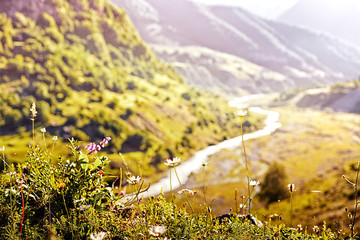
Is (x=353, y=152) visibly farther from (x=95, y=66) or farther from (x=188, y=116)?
(x=95, y=66)

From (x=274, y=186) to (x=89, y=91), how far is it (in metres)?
31.4

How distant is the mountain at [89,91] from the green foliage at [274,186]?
967 centimetres

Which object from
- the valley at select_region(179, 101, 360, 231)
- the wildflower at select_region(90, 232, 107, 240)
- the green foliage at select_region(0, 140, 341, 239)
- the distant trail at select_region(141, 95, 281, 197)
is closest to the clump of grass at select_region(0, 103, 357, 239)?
the green foliage at select_region(0, 140, 341, 239)

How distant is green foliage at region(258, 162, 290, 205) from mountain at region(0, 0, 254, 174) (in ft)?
31.7

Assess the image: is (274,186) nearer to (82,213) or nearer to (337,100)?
(82,213)

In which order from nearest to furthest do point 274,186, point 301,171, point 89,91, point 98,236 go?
point 98,236 < point 274,186 < point 301,171 < point 89,91

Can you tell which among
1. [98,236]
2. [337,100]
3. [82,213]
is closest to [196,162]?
[82,213]

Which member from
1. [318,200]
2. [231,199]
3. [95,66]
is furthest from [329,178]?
[95,66]

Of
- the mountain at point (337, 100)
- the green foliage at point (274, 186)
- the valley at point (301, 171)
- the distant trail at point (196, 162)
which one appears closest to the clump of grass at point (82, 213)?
the valley at point (301, 171)

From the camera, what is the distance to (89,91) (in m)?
46.5

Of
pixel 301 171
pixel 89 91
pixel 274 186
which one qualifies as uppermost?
pixel 89 91

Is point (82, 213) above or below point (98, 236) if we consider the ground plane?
below

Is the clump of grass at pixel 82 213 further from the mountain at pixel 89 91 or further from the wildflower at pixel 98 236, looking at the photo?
the mountain at pixel 89 91

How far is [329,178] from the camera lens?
112ft
